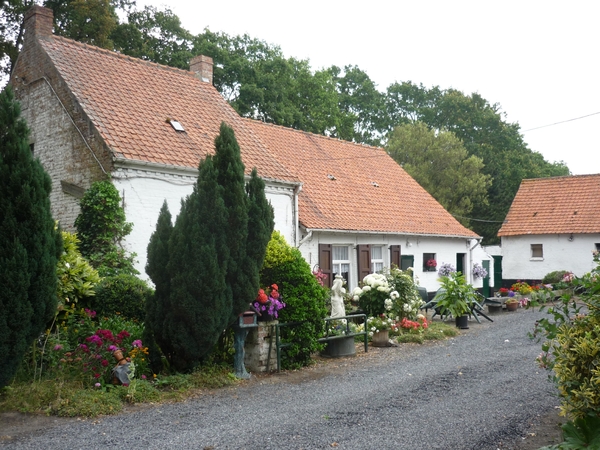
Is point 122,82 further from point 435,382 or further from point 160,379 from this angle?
point 435,382

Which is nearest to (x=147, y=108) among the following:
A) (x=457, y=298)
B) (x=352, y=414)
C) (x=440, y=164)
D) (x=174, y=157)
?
(x=174, y=157)

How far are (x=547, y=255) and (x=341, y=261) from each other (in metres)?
15.2

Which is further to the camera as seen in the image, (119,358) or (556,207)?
(556,207)

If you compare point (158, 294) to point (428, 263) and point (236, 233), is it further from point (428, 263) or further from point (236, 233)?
point (428, 263)

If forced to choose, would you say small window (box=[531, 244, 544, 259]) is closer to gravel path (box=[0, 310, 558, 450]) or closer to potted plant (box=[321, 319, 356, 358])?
gravel path (box=[0, 310, 558, 450])

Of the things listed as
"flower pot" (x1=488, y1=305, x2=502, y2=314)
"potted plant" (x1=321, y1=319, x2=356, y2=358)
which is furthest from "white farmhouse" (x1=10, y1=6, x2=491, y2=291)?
"potted plant" (x1=321, y1=319, x2=356, y2=358)

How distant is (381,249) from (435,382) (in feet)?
36.3

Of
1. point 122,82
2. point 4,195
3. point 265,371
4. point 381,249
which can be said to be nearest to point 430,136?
point 381,249

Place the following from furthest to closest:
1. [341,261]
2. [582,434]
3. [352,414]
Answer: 1. [341,261]
2. [352,414]
3. [582,434]

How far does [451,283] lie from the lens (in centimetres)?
1564

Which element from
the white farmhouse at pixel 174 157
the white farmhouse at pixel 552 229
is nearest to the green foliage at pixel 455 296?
the white farmhouse at pixel 174 157

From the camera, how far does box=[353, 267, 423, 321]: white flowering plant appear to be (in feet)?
45.0

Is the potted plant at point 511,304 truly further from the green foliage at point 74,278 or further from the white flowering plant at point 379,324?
the green foliage at point 74,278

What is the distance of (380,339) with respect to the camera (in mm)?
12797
